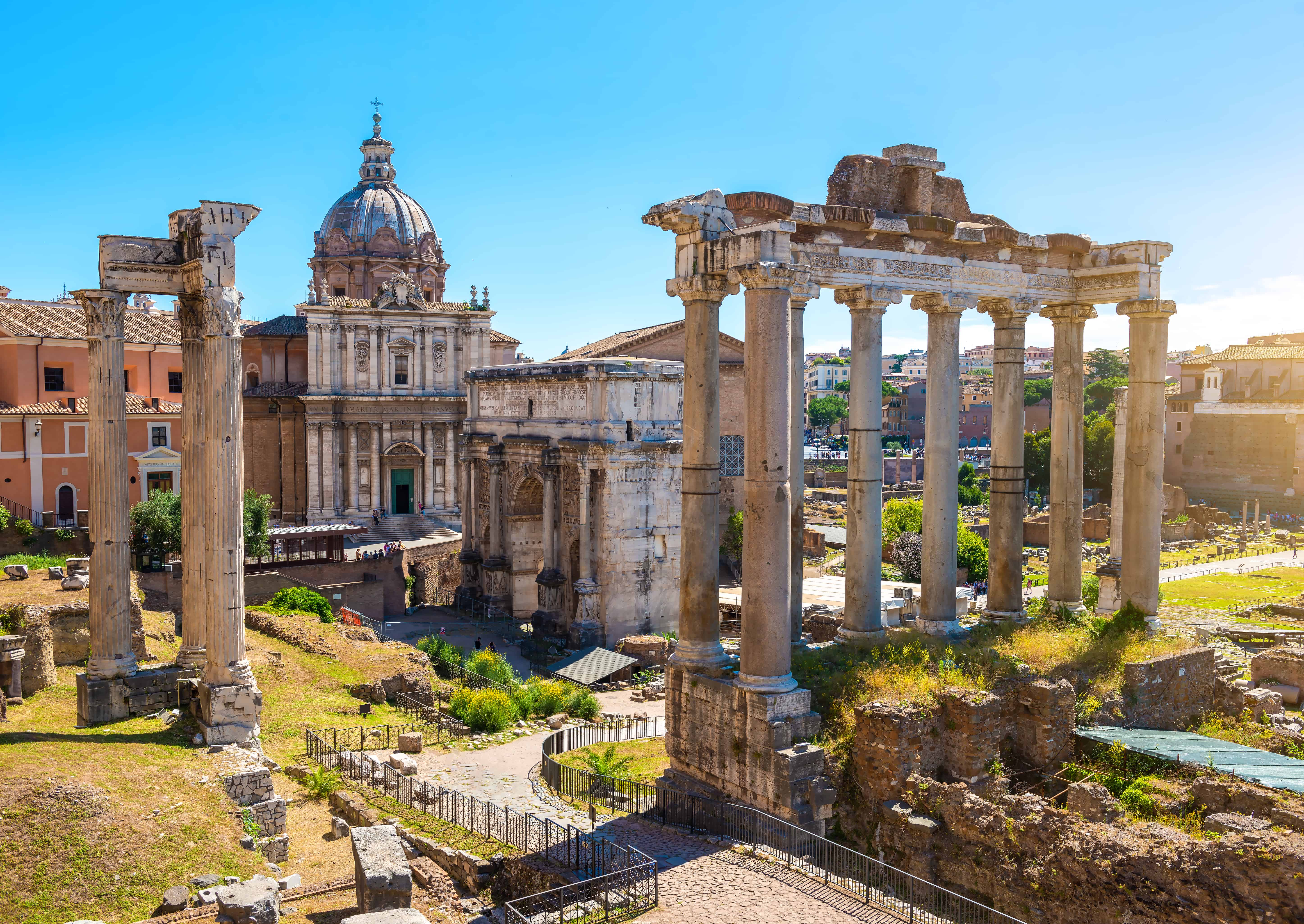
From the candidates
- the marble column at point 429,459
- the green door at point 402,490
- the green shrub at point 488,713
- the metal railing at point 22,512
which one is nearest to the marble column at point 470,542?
the marble column at point 429,459

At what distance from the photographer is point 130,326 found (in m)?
42.6

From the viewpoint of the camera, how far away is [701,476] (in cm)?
1424

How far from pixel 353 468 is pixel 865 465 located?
37.6 meters

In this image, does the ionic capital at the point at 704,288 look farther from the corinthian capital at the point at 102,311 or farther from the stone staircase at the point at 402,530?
the stone staircase at the point at 402,530

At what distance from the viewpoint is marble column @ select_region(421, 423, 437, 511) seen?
166 feet

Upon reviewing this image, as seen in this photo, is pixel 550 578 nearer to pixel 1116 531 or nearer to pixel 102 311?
pixel 1116 531

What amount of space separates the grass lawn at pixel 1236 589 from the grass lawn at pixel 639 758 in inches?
1234

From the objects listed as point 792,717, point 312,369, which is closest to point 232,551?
point 792,717

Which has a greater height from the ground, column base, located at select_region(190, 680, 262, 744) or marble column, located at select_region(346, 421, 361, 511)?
marble column, located at select_region(346, 421, 361, 511)

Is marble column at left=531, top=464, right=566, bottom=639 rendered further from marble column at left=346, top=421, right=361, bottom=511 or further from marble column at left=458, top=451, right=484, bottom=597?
marble column at left=346, top=421, right=361, bottom=511

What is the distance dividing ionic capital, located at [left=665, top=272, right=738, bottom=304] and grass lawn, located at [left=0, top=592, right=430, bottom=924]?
8.66m

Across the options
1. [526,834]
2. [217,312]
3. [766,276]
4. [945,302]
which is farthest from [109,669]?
[945,302]

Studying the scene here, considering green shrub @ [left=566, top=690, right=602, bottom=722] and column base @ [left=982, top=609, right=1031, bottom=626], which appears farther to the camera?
green shrub @ [left=566, top=690, right=602, bottom=722]

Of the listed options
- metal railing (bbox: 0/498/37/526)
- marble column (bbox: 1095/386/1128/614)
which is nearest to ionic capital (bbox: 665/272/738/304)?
marble column (bbox: 1095/386/1128/614)
